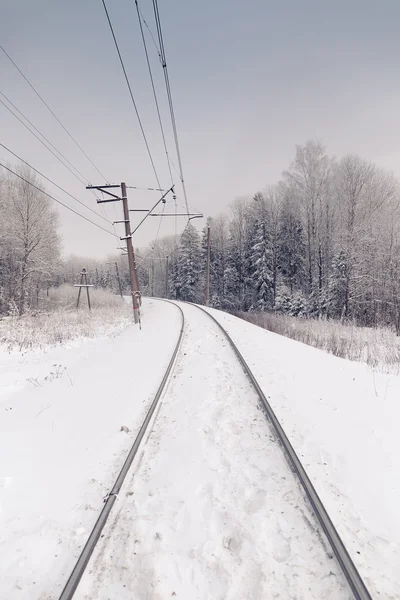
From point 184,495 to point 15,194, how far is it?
27379mm

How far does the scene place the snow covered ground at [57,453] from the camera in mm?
2301

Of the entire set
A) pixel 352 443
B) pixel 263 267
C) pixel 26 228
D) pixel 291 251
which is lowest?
pixel 352 443

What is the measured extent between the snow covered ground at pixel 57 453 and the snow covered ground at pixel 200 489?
2 cm

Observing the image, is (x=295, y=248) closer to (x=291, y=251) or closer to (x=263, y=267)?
(x=291, y=251)

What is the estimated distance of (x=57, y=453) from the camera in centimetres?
381

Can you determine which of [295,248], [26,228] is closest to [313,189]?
[295,248]

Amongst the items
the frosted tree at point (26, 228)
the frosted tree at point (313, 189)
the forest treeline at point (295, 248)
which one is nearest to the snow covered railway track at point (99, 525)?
the forest treeline at point (295, 248)

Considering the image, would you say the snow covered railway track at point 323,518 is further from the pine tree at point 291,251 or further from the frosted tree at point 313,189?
the pine tree at point 291,251

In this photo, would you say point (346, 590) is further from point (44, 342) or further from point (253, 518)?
point (44, 342)

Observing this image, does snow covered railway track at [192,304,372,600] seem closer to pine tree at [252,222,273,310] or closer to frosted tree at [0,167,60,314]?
frosted tree at [0,167,60,314]

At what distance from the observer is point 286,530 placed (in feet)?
8.28

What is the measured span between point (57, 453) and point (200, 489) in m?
2.03

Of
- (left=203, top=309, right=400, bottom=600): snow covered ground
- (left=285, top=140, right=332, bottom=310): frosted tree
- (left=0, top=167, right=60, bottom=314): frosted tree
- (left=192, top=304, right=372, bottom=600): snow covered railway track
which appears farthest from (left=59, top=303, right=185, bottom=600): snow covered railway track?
(left=285, top=140, right=332, bottom=310): frosted tree

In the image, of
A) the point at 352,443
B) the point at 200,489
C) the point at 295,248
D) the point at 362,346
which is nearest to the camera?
the point at 200,489
